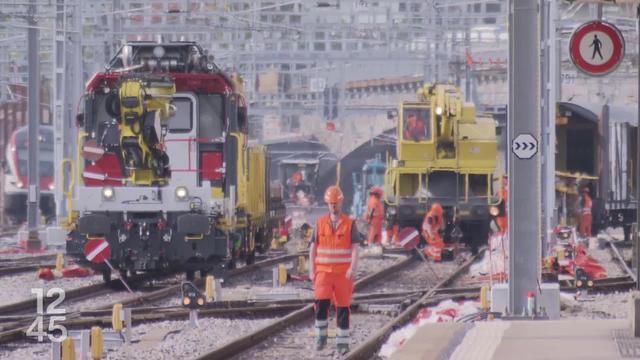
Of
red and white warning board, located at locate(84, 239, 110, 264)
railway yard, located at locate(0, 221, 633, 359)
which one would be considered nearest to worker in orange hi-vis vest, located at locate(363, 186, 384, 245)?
railway yard, located at locate(0, 221, 633, 359)

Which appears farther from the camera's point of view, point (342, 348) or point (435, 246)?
point (435, 246)

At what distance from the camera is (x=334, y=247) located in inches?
542

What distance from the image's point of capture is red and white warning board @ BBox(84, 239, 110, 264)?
21.1 metres

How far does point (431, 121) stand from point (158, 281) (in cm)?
868

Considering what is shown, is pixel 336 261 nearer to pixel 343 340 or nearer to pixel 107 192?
pixel 343 340

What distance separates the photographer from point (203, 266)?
72.5 feet

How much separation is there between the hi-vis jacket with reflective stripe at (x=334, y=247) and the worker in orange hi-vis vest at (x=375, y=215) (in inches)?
721

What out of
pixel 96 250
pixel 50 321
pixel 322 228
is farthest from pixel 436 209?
pixel 322 228

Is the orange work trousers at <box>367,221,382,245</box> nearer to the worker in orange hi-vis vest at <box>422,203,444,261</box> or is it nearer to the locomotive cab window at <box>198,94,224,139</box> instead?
the worker in orange hi-vis vest at <box>422,203,444,261</box>

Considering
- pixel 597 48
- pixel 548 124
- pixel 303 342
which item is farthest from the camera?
pixel 548 124

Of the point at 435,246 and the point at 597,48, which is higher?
the point at 597,48

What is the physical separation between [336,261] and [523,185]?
3127mm

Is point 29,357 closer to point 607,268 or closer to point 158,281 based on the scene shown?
point 158,281

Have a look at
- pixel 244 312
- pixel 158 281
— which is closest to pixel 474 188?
pixel 158 281
